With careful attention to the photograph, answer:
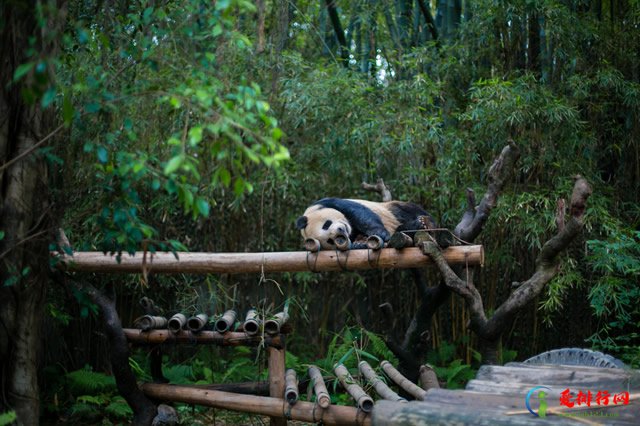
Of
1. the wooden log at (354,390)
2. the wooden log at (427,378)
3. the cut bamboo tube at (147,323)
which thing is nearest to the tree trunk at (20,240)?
the cut bamboo tube at (147,323)

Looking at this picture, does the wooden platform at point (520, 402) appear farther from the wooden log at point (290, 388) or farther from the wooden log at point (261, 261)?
the wooden log at point (290, 388)

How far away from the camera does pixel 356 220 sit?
4.74 meters

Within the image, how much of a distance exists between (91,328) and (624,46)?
18.1ft

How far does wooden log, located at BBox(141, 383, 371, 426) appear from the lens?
13.4ft

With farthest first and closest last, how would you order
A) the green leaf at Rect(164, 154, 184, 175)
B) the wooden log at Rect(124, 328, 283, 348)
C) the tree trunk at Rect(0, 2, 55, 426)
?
the wooden log at Rect(124, 328, 283, 348), the tree trunk at Rect(0, 2, 55, 426), the green leaf at Rect(164, 154, 184, 175)

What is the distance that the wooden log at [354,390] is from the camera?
158 inches

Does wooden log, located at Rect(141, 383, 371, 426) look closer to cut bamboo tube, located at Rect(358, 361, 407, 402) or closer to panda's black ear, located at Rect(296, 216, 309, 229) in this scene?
cut bamboo tube, located at Rect(358, 361, 407, 402)

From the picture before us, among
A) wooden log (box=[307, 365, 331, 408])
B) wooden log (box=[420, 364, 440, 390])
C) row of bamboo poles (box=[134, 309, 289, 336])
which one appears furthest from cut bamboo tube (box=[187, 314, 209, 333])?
wooden log (box=[420, 364, 440, 390])

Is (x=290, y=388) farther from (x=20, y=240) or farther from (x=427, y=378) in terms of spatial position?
(x=20, y=240)

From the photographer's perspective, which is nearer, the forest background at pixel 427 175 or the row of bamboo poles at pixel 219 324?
the row of bamboo poles at pixel 219 324

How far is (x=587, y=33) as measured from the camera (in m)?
5.80

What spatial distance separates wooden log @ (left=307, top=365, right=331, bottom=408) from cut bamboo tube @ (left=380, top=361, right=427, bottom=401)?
494 mm

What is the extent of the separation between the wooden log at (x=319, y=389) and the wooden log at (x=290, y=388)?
0.13 meters

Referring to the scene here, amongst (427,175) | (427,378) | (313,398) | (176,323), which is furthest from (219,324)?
(427,175)
